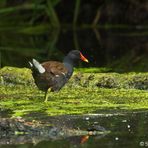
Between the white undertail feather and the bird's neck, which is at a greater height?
the bird's neck

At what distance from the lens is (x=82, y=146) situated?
6449mm

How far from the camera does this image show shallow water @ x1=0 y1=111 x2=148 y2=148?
21.4ft

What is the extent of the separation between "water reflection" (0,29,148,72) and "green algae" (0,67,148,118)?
2348 millimetres

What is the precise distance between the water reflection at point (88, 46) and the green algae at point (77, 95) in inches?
92.4

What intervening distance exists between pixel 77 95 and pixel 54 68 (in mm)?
432

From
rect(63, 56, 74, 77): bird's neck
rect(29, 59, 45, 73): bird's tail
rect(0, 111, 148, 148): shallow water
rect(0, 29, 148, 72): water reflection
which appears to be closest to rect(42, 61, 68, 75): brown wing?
rect(63, 56, 74, 77): bird's neck

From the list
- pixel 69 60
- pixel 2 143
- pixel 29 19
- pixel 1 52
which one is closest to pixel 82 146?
pixel 2 143

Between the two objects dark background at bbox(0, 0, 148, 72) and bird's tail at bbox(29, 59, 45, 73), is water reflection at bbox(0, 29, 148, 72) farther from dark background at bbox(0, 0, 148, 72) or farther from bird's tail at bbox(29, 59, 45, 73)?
bird's tail at bbox(29, 59, 45, 73)

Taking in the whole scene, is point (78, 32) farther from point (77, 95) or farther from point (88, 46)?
point (77, 95)

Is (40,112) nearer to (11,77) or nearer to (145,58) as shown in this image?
(11,77)

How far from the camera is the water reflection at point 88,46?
14.0 metres

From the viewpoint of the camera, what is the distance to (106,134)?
6922mm

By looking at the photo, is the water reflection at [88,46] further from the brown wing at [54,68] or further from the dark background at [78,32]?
the brown wing at [54,68]

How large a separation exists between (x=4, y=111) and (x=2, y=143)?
149 centimetres
